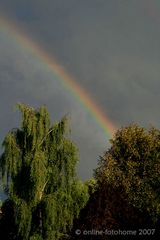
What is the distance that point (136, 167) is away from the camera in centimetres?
6512

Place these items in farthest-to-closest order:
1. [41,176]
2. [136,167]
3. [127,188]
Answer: [136,167] < [127,188] < [41,176]

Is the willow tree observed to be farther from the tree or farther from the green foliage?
the green foliage

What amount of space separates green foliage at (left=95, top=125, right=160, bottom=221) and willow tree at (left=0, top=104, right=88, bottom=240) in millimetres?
17841

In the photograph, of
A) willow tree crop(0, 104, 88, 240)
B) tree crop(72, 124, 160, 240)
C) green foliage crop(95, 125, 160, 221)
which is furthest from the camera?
green foliage crop(95, 125, 160, 221)

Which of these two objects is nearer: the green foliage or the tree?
the tree

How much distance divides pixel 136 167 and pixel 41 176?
25852mm

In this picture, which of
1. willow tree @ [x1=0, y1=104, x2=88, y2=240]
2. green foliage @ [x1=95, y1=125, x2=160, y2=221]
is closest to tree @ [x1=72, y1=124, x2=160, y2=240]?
green foliage @ [x1=95, y1=125, x2=160, y2=221]

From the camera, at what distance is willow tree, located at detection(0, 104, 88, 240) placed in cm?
4162

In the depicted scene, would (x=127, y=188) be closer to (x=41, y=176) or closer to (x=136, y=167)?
(x=136, y=167)

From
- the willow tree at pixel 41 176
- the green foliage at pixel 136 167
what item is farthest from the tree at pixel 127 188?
the willow tree at pixel 41 176

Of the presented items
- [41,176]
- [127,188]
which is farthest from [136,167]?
[41,176]

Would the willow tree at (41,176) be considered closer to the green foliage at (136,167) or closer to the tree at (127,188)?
the tree at (127,188)

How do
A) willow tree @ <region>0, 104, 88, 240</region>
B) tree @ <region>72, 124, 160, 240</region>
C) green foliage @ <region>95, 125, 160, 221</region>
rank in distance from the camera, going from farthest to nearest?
green foliage @ <region>95, 125, 160, 221</region>, tree @ <region>72, 124, 160, 240</region>, willow tree @ <region>0, 104, 88, 240</region>

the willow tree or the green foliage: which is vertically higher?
the green foliage
